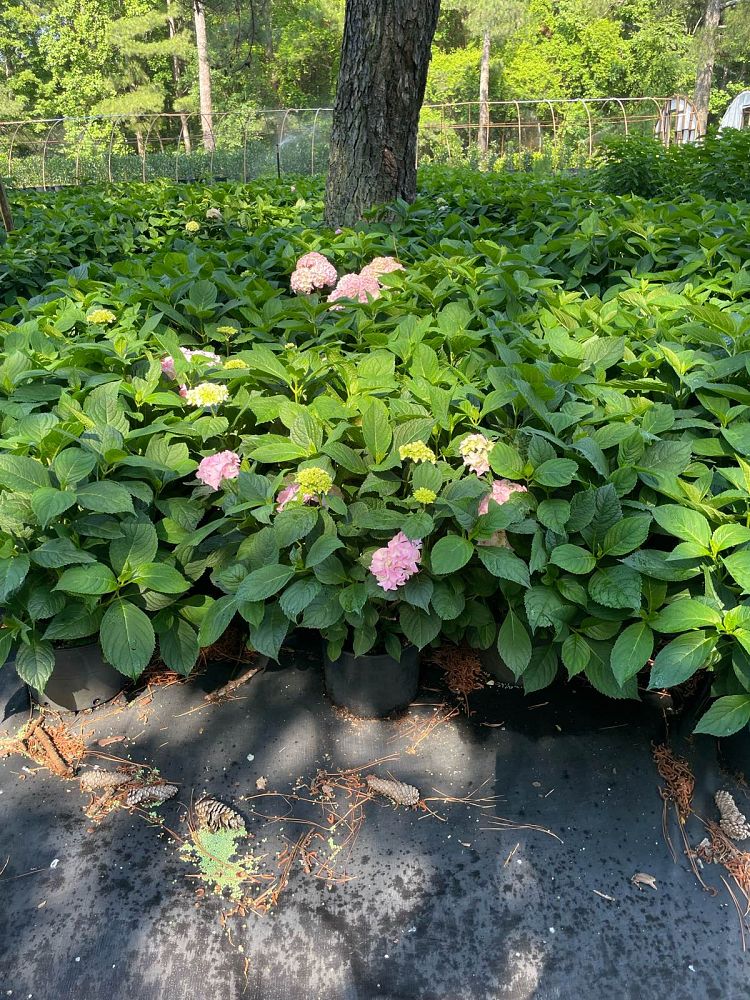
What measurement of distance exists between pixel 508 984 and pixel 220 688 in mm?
1087

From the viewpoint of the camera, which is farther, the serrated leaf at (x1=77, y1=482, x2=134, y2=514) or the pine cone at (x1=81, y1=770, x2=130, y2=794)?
the pine cone at (x1=81, y1=770, x2=130, y2=794)

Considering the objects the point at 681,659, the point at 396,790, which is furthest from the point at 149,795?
→ the point at 681,659

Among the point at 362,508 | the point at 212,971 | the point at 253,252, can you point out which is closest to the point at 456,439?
the point at 362,508

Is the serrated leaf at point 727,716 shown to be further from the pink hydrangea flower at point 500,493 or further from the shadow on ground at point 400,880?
the pink hydrangea flower at point 500,493

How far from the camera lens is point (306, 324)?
2.27 meters

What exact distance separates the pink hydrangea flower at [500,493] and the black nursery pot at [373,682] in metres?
0.56

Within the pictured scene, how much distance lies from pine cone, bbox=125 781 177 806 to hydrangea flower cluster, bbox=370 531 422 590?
2.65 ft

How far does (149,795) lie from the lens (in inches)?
68.8

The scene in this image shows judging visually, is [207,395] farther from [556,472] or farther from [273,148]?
[273,148]

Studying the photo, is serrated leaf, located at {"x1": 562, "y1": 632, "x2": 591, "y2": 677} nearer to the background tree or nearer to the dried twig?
the dried twig

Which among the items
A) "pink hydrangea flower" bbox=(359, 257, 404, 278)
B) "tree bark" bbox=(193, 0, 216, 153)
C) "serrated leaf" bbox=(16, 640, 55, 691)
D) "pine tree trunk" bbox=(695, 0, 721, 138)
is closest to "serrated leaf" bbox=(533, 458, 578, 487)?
"serrated leaf" bbox=(16, 640, 55, 691)

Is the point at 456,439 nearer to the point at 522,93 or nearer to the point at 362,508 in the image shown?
the point at 362,508

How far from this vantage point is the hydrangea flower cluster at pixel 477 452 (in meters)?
1.58

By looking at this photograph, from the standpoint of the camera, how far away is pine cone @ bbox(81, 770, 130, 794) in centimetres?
178
